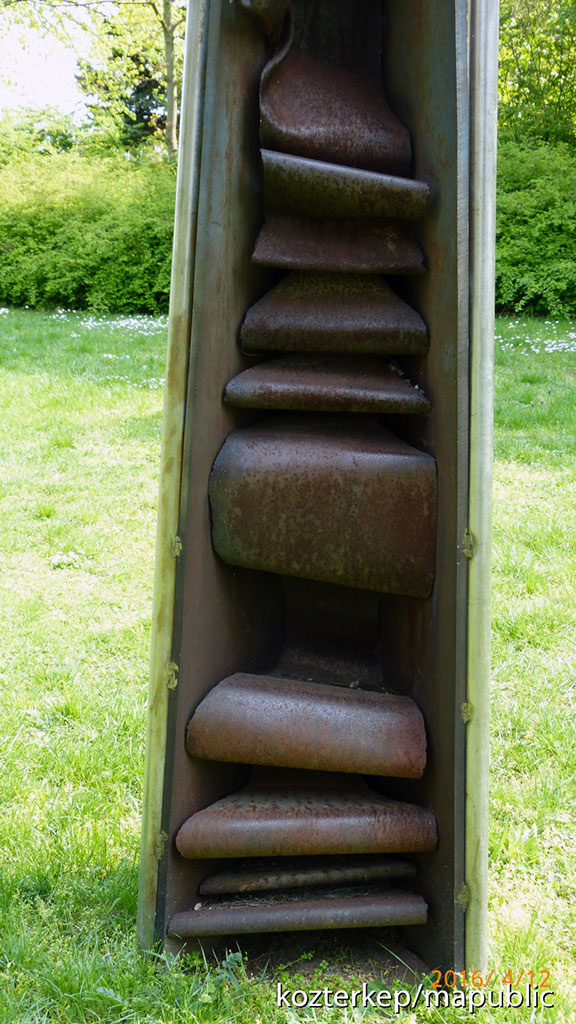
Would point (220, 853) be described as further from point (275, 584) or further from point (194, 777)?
point (275, 584)

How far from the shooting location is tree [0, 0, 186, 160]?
1797cm

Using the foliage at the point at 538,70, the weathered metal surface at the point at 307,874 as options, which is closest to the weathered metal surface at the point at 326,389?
the weathered metal surface at the point at 307,874

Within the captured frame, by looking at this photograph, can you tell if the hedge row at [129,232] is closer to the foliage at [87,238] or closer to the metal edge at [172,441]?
the foliage at [87,238]

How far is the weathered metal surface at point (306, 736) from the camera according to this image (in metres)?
1.61

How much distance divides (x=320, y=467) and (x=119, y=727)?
52.1 inches

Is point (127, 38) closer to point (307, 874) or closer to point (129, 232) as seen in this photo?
point (129, 232)

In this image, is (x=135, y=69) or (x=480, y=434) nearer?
(x=480, y=434)

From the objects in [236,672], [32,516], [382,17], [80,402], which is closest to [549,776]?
[236,672]

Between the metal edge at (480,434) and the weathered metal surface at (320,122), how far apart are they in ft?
0.74

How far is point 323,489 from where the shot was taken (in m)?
1.61

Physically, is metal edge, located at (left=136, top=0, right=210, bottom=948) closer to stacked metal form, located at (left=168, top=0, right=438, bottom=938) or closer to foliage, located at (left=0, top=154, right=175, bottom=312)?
stacked metal form, located at (left=168, top=0, right=438, bottom=938)

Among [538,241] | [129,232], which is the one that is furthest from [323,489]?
[129,232]

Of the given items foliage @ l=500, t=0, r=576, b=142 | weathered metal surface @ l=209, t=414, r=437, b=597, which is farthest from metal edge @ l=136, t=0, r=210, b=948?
foliage @ l=500, t=0, r=576, b=142

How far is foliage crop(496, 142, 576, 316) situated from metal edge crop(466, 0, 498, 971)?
31.3ft
